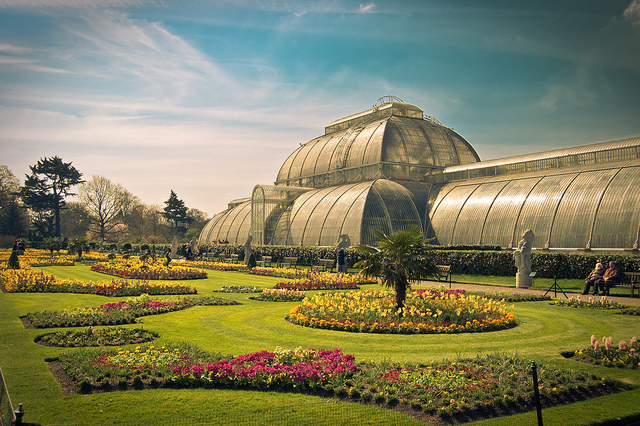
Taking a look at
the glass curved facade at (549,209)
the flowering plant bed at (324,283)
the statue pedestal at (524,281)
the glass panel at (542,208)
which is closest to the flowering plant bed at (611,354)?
the flowering plant bed at (324,283)

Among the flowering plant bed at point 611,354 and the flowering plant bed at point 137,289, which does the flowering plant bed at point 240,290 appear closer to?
the flowering plant bed at point 137,289

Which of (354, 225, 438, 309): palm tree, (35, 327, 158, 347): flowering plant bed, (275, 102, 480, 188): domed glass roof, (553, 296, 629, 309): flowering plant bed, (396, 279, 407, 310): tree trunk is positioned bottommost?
(35, 327, 158, 347): flowering plant bed

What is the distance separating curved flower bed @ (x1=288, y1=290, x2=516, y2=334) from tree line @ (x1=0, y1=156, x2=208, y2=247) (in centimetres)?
6956

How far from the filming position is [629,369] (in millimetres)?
9070

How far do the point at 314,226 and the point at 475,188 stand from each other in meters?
15.4

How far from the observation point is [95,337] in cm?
1093

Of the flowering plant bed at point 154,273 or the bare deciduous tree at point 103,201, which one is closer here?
the flowering plant bed at point 154,273

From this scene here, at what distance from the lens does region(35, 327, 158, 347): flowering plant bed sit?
35.1ft

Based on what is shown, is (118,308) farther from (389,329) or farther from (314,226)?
(314,226)

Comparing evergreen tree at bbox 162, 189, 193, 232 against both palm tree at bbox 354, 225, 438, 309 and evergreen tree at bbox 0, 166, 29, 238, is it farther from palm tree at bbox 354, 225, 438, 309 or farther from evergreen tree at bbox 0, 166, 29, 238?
palm tree at bbox 354, 225, 438, 309

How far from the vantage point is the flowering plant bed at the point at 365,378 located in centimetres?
731

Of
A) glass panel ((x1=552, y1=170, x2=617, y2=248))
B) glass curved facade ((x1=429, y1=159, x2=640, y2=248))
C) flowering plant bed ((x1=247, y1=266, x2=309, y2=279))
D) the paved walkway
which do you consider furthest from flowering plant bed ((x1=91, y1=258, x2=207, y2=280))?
glass panel ((x1=552, y1=170, x2=617, y2=248))

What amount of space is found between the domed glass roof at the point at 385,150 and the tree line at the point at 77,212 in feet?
115

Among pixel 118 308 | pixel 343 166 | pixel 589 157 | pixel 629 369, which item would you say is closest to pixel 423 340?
pixel 629 369
